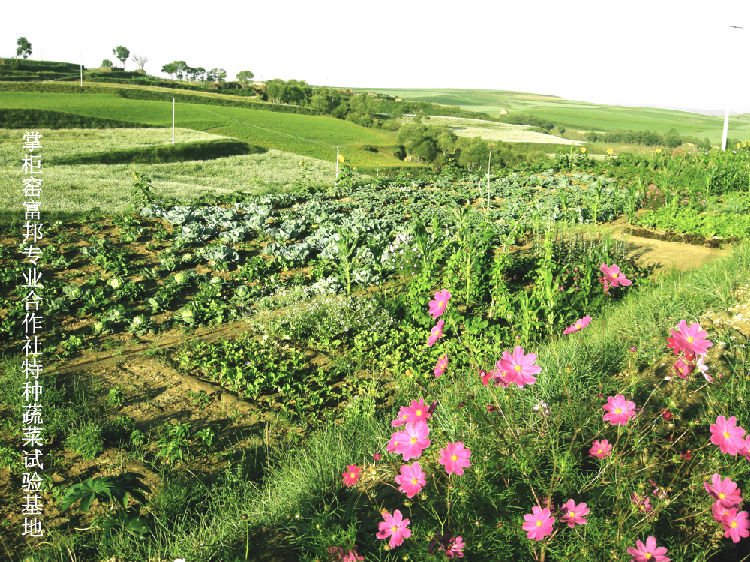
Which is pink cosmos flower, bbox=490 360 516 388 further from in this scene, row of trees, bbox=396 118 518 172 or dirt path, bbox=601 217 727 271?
row of trees, bbox=396 118 518 172

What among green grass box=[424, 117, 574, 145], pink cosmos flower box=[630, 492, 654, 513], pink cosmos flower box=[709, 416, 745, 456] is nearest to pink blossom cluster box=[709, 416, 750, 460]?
pink cosmos flower box=[709, 416, 745, 456]

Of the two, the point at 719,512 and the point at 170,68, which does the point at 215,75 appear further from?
the point at 719,512

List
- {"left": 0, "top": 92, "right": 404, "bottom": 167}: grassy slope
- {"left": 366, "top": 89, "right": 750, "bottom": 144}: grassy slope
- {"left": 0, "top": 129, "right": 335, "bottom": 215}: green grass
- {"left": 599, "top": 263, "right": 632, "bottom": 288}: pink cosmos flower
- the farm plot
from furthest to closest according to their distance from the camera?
{"left": 366, "top": 89, "right": 750, "bottom": 144}: grassy slope → {"left": 0, "top": 92, "right": 404, "bottom": 167}: grassy slope → {"left": 0, "top": 129, "right": 335, "bottom": 215}: green grass → {"left": 599, "top": 263, "right": 632, "bottom": 288}: pink cosmos flower → the farm plot

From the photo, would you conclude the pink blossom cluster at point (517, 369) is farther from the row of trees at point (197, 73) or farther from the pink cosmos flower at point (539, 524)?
the row of trees at point (197, 73)

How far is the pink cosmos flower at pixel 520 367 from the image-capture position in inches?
77.9

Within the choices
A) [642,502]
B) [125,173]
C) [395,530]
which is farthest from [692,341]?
[125,173]

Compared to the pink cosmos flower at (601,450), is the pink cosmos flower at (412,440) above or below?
above

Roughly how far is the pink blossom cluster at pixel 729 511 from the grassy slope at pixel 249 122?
20.3m

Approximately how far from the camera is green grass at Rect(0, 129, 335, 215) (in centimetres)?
1048

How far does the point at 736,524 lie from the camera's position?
5.55 ft

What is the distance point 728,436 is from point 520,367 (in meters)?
0.74

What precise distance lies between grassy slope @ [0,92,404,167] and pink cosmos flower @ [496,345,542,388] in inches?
783

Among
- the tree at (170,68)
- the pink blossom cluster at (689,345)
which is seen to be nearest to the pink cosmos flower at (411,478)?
the pink blossom cluster at (689,345)

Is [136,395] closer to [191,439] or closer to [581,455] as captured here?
[191,439]
